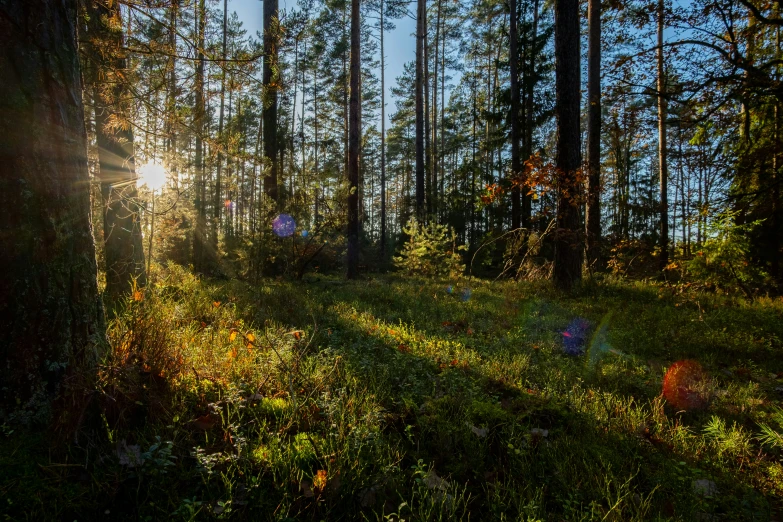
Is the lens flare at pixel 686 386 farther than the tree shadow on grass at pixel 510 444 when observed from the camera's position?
Yes

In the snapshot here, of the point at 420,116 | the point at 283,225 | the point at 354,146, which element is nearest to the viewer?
the point at 283,225

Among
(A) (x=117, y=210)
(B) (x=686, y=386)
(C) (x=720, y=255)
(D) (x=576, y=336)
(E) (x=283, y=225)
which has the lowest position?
(B) (x=686, y=386)

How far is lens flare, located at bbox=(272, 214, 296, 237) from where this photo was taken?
9906 millimetres

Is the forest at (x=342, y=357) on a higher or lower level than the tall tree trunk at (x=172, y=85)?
lower

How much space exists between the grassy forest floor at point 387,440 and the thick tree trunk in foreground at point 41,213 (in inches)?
8.8

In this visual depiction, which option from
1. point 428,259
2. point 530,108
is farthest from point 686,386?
point 530,108

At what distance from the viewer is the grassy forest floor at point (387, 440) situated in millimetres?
1607

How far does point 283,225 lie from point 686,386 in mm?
8897

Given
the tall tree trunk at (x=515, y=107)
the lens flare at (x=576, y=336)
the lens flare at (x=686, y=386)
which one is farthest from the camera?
the tall tree trunk at (x=515, y=107)

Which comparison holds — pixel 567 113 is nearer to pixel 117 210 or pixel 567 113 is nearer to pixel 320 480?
pixel 320 480

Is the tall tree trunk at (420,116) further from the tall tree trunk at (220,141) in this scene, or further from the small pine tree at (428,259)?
the tall tree trunk at (220,141)

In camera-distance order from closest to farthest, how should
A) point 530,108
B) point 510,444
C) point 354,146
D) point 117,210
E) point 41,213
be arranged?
point 41,213
point 510,444
point 117,210
point 354,146
point 530,108

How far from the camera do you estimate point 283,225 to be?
10.0 m

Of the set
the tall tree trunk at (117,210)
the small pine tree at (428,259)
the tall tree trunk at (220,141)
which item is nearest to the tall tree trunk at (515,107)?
the small pine tree at (428,259)
